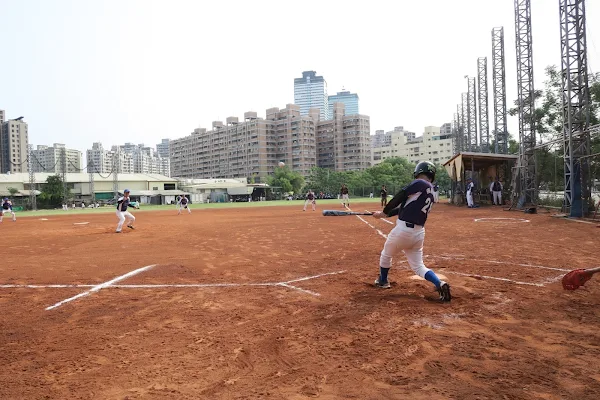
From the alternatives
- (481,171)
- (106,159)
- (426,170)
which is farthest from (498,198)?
(106,159)

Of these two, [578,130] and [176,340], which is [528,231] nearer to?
[578,130]

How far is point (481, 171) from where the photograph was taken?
124 feet

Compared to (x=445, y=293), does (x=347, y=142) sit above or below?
above

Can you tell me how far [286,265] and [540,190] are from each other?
82.2ft

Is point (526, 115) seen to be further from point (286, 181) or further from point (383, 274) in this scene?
point (286, 181)

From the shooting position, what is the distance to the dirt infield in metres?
3.26

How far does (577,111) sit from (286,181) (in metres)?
83.5

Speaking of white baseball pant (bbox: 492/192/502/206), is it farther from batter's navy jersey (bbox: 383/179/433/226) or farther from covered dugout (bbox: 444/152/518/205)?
batter's navy jersey (bbox: 383/179/433/226)

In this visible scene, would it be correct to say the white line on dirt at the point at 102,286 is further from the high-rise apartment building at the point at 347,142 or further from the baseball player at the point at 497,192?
the high-rise apartment building at the point at 347,142

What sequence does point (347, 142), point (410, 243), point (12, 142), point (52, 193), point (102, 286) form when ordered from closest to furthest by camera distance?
1. point (410, 243)
2. point (102, 286)
3. point (52, 193)
4. point (12, 142)
5. point (347, 142)

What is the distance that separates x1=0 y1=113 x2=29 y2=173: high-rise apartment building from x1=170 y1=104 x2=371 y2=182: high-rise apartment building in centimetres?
6808

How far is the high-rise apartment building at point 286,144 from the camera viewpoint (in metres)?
146

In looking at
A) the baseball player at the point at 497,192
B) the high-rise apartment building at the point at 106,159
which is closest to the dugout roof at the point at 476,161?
the baseball player at the point at 497,192

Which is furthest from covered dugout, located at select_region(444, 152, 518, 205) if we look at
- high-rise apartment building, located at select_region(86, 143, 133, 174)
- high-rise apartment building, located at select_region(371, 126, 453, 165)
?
high-rise apartment building, located at select_region(86, 143, 133, 174)
